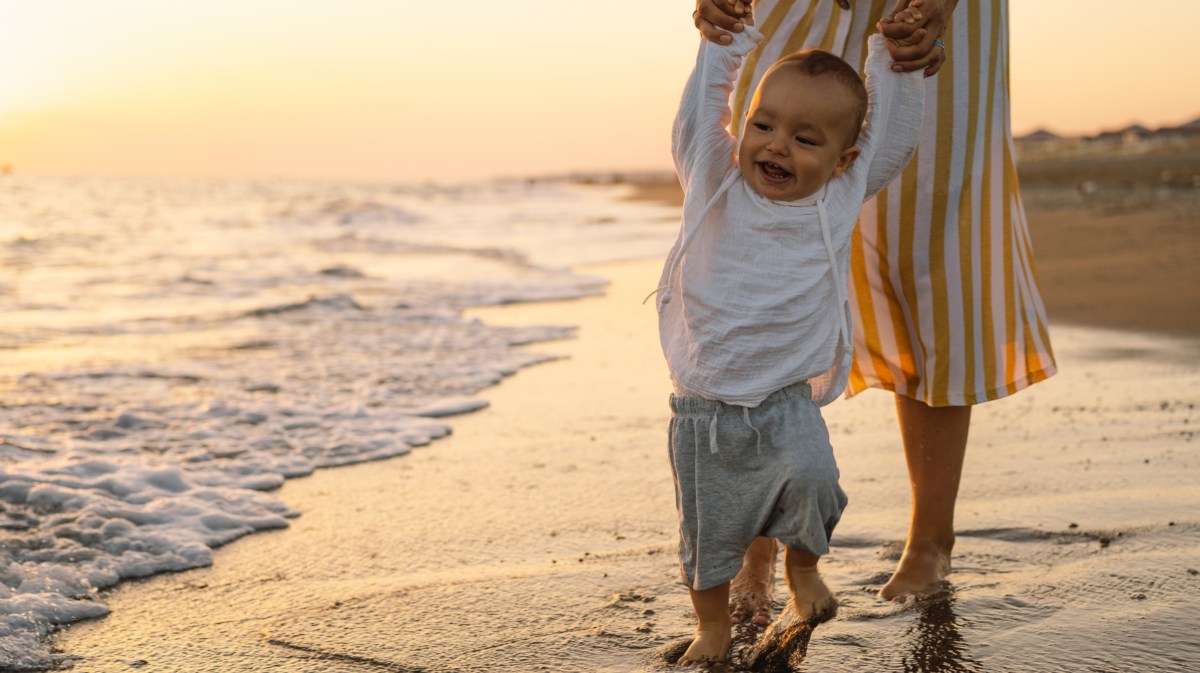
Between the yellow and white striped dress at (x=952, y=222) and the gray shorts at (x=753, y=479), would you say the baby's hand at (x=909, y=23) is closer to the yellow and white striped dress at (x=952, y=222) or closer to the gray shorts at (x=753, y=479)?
the yellow and white striped dress at (x=952, y=222)

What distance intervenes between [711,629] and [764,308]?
2.02 feet

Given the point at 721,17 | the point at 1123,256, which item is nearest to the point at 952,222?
the point at 721,17

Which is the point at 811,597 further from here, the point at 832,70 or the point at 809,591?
the point at 832,70

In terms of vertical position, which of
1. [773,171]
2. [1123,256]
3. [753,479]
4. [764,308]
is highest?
[773,171]

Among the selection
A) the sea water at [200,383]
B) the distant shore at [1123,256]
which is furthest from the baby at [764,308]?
the distant shore at [1123,256]

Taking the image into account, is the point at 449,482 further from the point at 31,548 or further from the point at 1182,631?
the point at 1182,631

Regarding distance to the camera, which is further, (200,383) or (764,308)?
(200,383)

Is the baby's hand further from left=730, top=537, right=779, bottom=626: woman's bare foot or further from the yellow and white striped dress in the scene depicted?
left=730, top=537, right=779, bottom=626: woman's bare foot

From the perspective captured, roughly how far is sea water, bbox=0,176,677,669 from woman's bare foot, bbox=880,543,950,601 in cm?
179

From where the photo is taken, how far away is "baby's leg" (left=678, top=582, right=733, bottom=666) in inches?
79.9

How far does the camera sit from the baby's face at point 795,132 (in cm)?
193

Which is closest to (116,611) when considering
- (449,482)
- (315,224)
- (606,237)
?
(449,482)

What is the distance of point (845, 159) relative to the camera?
6.67 feet

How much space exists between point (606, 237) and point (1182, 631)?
14408mm
